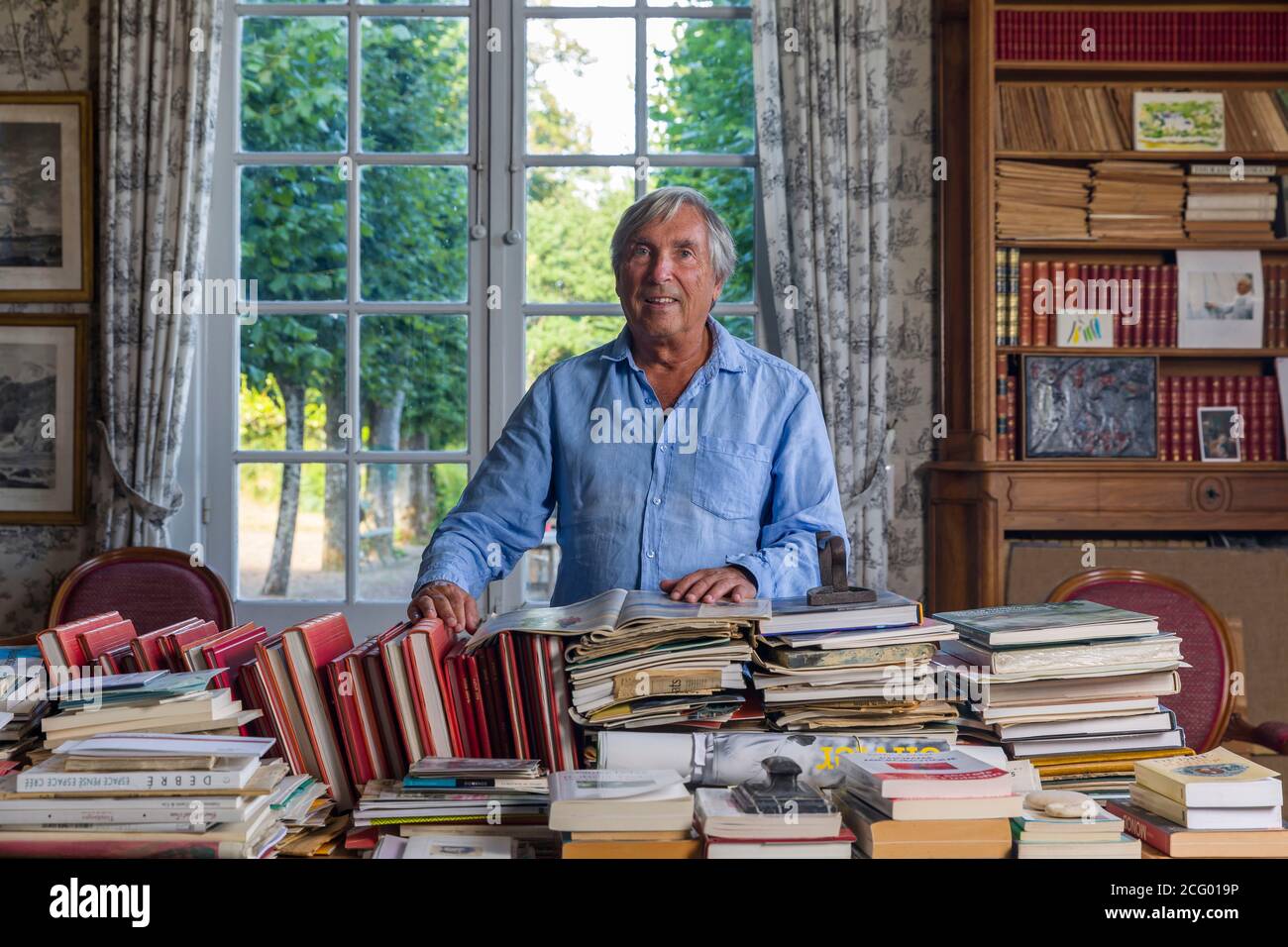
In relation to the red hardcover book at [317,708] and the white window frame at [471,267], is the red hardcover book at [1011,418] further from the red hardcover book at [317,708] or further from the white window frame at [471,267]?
the red hardcover book at [317,708]

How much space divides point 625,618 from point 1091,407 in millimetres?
2573

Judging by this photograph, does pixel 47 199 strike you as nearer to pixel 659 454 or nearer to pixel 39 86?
pixel 39 86

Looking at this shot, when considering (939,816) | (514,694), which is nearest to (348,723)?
(514,694)

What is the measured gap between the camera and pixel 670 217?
2.16 metres

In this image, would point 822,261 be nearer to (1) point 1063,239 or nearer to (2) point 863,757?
(1) point 1063,239

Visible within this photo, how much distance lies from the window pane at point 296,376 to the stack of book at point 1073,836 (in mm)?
3048

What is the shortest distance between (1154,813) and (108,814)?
111cm

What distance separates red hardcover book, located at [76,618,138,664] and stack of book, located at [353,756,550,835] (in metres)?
0.48

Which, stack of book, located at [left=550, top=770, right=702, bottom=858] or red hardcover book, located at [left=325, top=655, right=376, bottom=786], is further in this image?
red hardcover book, located at [left=325, top=655, right=376, bottom=786]

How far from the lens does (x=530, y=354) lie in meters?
3.80

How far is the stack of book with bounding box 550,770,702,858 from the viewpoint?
110 centimetres

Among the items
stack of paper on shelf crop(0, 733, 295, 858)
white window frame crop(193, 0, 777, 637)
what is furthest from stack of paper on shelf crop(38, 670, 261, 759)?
white window frame crop(193, 0, 777, 637)

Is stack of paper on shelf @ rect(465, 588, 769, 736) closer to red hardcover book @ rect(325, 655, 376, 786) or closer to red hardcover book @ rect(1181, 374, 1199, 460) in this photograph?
red hardcover book @ rect(325, 655, 376, 786)

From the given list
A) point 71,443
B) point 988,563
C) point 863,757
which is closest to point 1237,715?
point 988,563
